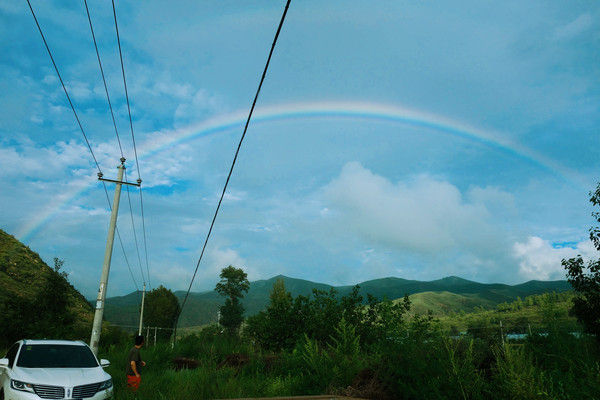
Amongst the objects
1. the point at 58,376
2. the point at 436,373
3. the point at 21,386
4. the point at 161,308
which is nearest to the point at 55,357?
the point at 58,376

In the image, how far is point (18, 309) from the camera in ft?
81.5

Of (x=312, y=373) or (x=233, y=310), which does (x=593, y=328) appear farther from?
(x=233, y=310)

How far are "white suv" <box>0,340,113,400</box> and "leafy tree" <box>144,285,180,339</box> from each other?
291 feet

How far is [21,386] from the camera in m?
8.61

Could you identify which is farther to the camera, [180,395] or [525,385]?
[180,395]

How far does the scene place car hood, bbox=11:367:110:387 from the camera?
8.79 m

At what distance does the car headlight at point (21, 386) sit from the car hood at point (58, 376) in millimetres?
67

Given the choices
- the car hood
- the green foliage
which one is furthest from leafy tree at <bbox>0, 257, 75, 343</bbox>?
the green foliage

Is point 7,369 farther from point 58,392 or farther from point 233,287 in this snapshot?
point 233,287

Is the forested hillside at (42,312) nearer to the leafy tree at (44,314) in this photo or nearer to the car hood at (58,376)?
the leafy tree at (44,314)

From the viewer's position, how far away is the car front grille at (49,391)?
28.1 ft

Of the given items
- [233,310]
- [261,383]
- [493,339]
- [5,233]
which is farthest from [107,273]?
[233,310]

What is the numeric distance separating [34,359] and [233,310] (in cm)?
9418

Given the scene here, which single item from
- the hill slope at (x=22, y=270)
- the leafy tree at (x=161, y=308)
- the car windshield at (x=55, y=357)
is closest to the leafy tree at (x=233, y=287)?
the leafy tree at (x=161, y=308)
